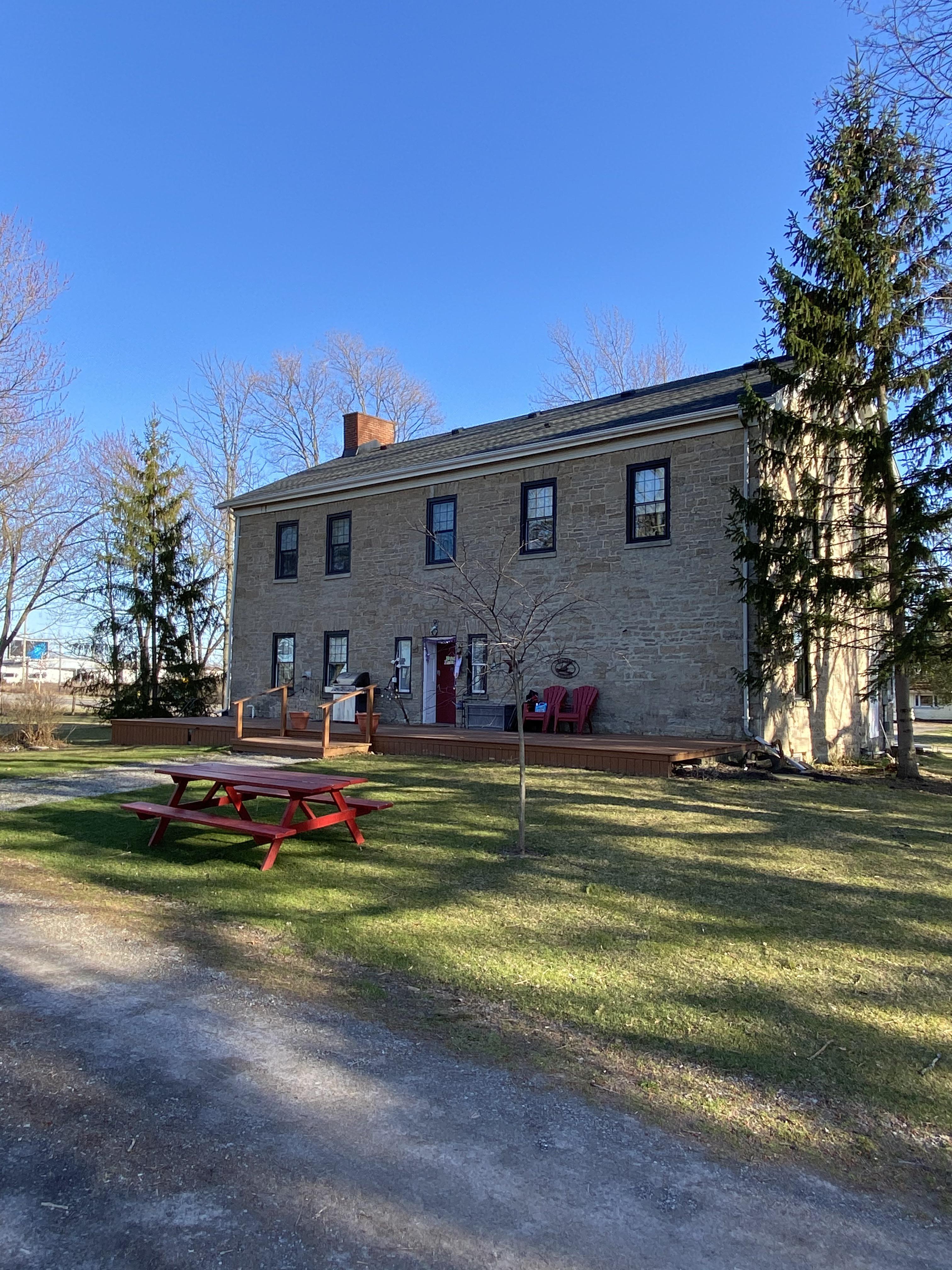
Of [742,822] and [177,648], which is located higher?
[177,648]

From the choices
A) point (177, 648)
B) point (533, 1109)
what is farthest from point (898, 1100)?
point (177, 648)

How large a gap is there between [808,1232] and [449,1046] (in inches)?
63.3

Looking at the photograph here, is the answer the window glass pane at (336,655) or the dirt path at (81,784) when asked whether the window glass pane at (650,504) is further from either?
the window glass pane at (336,655)

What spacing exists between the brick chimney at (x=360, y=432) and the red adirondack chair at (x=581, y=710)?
12.1 metres

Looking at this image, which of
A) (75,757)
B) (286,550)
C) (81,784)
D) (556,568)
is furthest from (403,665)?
(81,784)

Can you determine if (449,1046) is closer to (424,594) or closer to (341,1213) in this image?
(341,1213)

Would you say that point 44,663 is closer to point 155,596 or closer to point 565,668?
point 155,596

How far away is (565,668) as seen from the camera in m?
15.9

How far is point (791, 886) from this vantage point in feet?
20.6

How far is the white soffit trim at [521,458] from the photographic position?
14.4 m

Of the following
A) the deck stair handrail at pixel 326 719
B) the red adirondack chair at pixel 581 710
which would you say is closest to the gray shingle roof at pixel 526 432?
the red adirondack chair at pixel 581 710

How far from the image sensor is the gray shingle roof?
50.1ft

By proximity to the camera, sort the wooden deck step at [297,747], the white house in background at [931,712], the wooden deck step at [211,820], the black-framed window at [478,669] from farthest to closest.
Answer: the white house in background at [931,712] → the black-framed window at [478,669] → the wooden deck step at [297,747] → the wooden deck step at [211,820]

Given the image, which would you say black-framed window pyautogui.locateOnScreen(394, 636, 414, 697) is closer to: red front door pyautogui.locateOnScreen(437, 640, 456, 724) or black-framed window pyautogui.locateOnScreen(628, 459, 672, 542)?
red front door pyautogui.locateOnScreen(437, 640, 456, 724)
